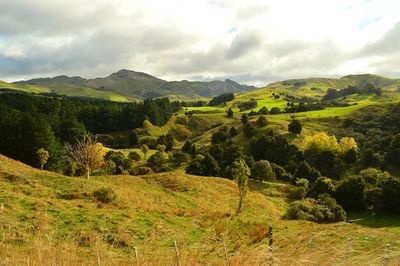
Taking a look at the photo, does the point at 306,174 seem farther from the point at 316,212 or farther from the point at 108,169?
the point at 108,169

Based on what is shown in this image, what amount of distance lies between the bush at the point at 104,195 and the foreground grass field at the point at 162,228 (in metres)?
0.59

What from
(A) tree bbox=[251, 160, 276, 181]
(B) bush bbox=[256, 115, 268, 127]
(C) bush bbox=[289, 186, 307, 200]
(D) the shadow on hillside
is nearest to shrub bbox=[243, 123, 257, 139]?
(B) bush bbox=[256, 115, 268, 127]

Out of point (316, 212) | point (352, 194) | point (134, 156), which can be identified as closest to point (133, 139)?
point (134, 156)

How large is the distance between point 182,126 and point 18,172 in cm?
12487

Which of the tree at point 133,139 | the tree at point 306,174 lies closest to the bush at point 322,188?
the tree at point 306,174

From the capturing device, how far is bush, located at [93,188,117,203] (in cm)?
3581

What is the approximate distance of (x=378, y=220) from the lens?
52469mm

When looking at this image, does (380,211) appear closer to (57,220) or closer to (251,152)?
(57,220)

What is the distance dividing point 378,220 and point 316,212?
1133cm

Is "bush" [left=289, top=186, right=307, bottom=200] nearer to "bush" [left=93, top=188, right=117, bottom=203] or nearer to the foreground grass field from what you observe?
the foreground grass field

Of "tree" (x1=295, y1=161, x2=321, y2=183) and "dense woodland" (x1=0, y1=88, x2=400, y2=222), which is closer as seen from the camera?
"dense woodland" (x1=0, y1=88, x2=400, y2=222)

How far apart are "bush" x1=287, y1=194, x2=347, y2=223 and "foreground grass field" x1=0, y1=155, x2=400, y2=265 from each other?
4228mm

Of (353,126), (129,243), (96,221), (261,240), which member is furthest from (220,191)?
(353,126)

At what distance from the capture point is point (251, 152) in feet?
374
